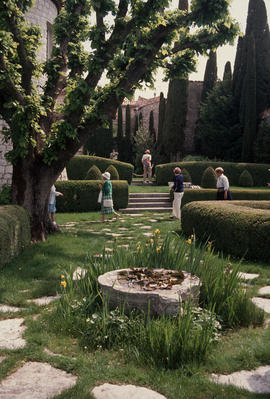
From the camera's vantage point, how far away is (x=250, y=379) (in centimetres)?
278

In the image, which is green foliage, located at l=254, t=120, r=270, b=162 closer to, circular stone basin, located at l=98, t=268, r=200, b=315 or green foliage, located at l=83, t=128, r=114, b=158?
green foliage, located at l=83, t=128, r=114, b=158

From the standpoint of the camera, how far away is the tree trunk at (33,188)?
7953mm

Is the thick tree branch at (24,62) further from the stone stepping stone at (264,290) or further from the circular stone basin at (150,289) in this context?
the stone stepping stone at (264,290)

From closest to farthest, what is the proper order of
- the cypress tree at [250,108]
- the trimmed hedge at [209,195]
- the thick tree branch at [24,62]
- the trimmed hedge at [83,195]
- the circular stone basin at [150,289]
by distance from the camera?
the circular stone basin at [150,289] < the thick tree branch at [24,62] < the trimmed hedge at [209,195] < the trimmed hedge at [83,195] < the cypress tree at [250,108]

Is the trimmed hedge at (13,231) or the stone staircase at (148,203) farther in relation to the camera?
the stone staircase at (148,203)

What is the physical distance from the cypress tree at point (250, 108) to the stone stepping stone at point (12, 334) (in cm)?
2502

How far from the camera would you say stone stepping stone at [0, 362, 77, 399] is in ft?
8.41

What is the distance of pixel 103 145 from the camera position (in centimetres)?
3462

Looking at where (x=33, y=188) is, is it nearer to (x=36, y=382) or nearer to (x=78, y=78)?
(x=78, y=78)


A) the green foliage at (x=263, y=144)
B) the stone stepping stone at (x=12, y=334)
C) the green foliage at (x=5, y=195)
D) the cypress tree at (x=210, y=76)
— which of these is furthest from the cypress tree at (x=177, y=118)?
the stone stepping stone at (x=12, y=334)

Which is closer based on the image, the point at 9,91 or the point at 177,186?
the point at 9,91

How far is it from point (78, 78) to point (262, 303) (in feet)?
19.6

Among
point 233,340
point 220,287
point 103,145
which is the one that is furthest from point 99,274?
point 103,145

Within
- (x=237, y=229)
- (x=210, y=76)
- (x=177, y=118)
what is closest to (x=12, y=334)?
(x=237, y=229)
